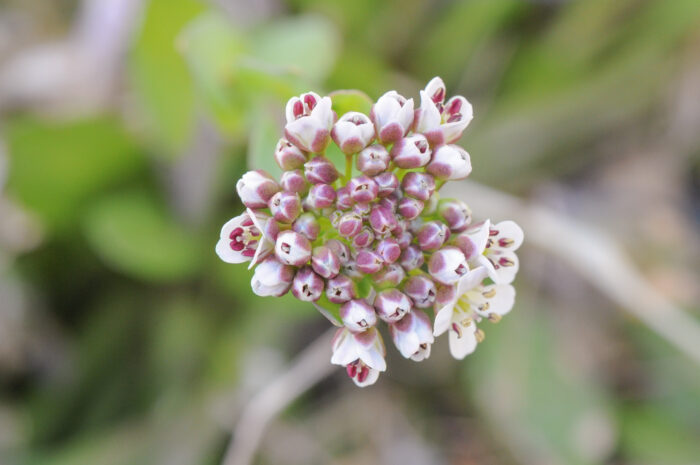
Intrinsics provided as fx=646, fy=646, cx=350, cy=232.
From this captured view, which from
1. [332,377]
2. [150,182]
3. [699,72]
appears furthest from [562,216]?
[150,182]

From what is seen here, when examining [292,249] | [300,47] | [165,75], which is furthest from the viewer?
[165,75]

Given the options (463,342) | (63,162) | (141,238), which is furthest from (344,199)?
(63,162)

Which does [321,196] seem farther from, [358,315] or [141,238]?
[141,238]

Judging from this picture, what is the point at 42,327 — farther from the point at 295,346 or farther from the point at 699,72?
the point at 699,72

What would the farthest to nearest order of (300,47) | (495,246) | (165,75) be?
(165,75) < (300,47) < (495,246)

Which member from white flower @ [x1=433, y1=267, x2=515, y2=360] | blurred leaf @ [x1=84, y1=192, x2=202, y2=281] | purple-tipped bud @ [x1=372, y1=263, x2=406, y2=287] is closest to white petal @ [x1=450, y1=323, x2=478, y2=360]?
white flower @ [x1=433, y1=267, x2=515, y2=360]

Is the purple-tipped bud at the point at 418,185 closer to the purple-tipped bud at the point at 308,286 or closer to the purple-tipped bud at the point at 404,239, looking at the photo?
the purple-tipped bud at the point at 404,239
